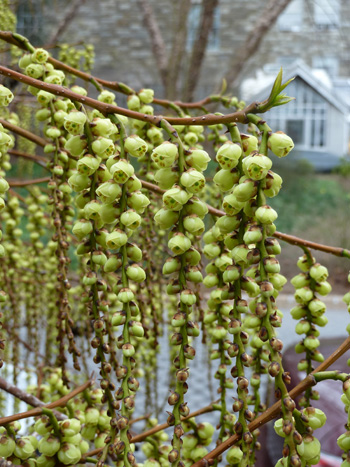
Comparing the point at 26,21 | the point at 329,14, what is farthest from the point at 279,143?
the point at 329,14

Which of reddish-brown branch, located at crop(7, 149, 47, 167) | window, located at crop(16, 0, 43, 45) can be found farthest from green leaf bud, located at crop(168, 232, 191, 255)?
window, located at crop(16, 0, 43, 45)

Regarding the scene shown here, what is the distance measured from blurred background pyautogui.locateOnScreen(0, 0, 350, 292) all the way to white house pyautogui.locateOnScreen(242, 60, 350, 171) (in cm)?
8

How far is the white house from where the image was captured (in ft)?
56.6

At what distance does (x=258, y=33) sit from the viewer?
6977 mm

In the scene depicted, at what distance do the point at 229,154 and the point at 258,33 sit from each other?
22.4 ft

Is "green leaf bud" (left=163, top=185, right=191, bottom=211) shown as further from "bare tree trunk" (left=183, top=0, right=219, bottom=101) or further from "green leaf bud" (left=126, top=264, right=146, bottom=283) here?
"bare tree trunk" (left=183, top=0, right=219, bottom=101)

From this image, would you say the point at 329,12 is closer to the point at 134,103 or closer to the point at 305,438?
the point at 134,103

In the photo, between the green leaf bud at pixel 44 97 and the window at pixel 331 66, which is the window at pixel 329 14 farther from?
the green leaf bud at pixel 44 97

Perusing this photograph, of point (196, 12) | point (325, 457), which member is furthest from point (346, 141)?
point (325, 457)

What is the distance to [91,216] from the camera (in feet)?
2.30

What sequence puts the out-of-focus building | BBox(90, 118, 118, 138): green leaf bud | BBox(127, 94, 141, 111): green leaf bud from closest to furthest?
BBox(90, 118, 118, 138): green leaf bud
BBox(127, 94, 141, 111): green leaf bud
the out-of-focus building

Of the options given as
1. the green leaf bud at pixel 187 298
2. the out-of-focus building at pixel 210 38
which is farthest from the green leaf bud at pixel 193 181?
the out-of-focus building at pixel 210 38

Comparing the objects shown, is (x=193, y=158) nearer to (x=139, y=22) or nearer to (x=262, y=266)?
(x=262, y=266)

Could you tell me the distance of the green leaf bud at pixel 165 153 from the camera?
62 cm
